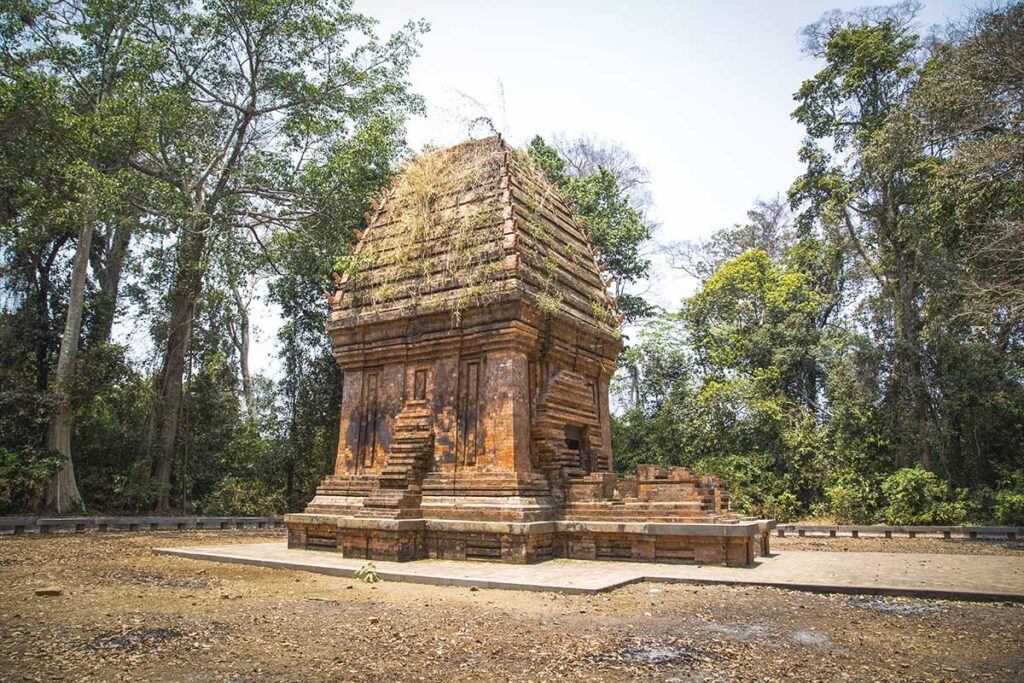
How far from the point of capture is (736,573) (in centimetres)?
788

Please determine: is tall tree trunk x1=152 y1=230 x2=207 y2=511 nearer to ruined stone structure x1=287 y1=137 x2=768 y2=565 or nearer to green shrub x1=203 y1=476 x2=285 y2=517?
green shrub x1=203 y1=476 x2=285 y2=517

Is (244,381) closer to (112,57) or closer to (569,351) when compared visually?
(112,57)

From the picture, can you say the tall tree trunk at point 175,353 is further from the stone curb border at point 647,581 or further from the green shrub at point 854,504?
the green shrub at point 854,504

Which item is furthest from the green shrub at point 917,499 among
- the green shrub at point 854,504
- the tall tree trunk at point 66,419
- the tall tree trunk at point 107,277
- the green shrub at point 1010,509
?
the tall tree trunk at point 107,277

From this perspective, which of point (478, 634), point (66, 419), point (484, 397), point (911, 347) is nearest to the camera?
point (478, 634)

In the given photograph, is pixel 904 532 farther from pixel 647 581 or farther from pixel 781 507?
pixel 647 581

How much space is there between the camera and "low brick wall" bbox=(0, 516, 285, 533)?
14137 millimetres

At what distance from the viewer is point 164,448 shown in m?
19.4

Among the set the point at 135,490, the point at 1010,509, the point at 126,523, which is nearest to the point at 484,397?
the point at 126,523

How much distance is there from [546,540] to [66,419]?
14215 mm

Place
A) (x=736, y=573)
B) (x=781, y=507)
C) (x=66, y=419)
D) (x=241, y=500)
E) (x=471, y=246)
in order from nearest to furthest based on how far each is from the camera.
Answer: (x=736, y=573)
(x=471, y=246)
(x=66, y=419)
(x=781, y=507)
(x=241, y=500)

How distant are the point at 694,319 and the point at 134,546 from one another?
788 inches

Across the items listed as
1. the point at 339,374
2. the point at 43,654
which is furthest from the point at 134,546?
the point at 339,374

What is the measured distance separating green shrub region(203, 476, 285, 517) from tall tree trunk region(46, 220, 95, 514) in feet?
11.4
